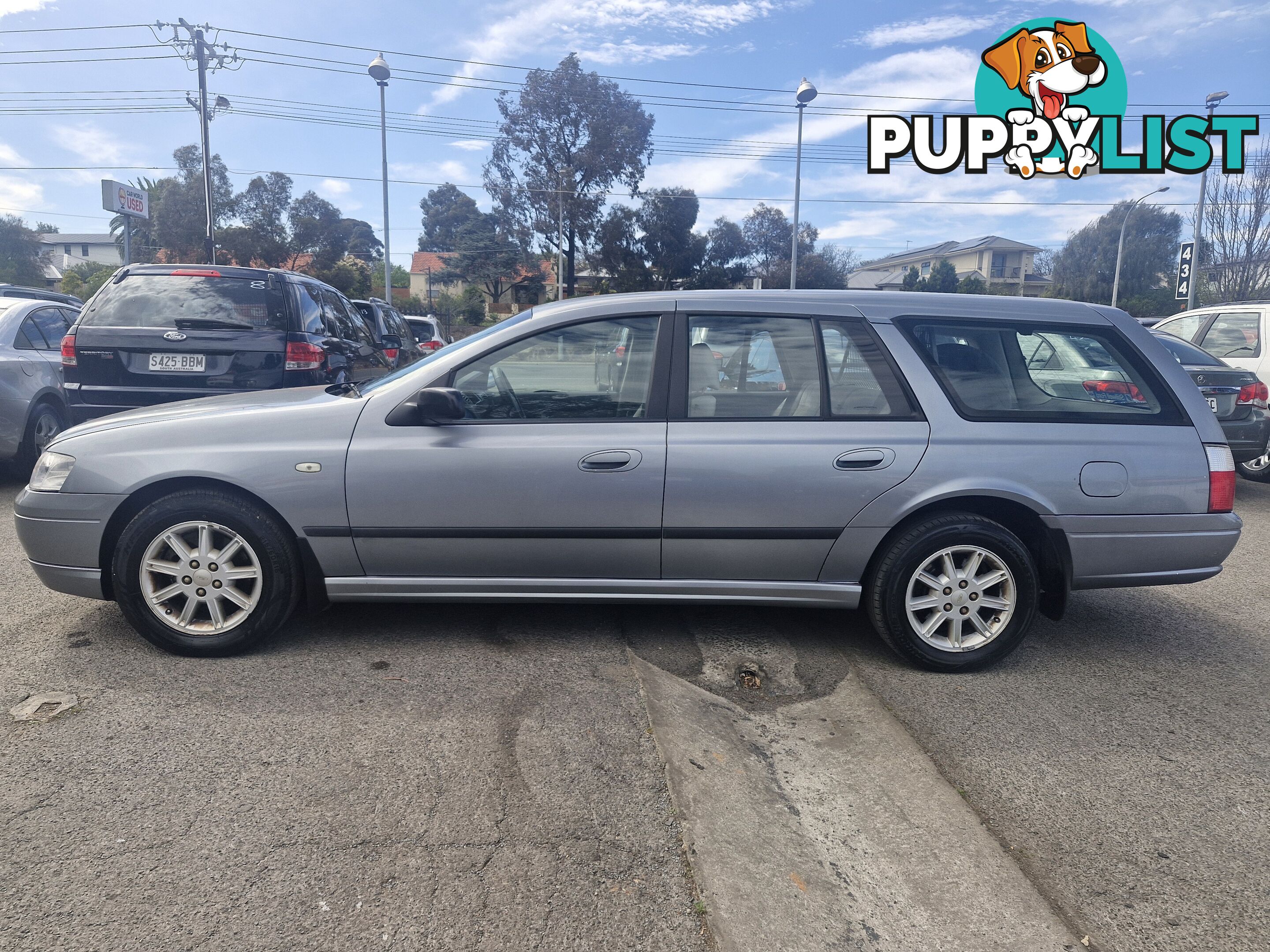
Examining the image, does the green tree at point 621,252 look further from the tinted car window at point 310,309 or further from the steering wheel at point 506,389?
the steering wheel at point 506,389

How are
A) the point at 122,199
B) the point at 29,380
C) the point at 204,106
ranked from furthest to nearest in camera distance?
the point at 204,106 → the point at 122,199 → the point at 29,380

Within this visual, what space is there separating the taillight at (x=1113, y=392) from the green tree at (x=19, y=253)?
240 feet

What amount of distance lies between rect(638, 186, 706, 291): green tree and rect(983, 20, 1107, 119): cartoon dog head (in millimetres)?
31302

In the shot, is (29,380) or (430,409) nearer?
Answer: (430,409)

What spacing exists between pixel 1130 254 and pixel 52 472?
6792cm

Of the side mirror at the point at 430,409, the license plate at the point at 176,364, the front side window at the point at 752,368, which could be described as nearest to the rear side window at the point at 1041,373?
the front side window at the point at 752,368

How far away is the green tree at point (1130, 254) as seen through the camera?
193ft

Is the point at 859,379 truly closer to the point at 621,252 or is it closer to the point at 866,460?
the point at 866,460

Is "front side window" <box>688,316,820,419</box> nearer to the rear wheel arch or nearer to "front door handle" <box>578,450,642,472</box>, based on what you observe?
"front door handle" <box>578,450,642,472</box>

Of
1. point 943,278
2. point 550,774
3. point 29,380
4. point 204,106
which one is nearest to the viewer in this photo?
point 550,774

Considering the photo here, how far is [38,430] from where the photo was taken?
7379mm

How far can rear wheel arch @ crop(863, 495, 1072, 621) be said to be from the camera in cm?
371

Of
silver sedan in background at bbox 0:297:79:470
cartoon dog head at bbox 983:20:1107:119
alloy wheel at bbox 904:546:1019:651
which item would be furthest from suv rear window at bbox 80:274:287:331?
cartoon dog head at bbox 983:20:1107:119

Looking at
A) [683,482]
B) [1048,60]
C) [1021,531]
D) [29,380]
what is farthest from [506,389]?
[1048,60]
